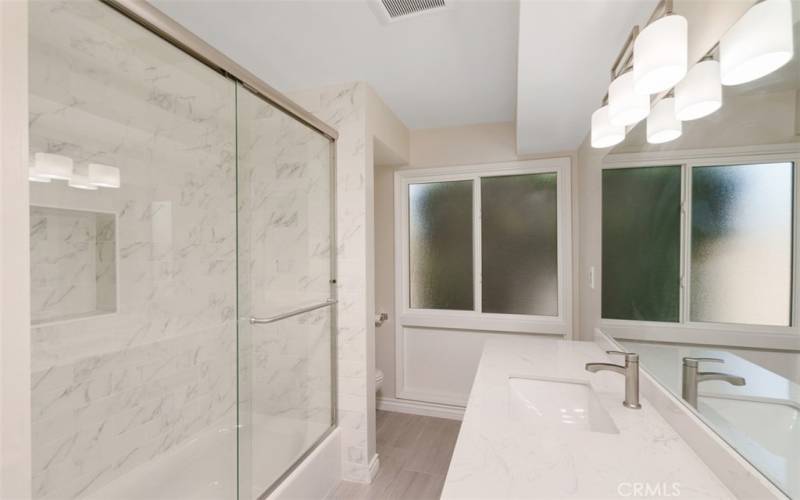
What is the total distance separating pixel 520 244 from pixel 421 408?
5.31 feet

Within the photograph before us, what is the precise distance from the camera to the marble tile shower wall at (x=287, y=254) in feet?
6.05

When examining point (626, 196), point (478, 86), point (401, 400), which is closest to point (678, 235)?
point (626, 196)

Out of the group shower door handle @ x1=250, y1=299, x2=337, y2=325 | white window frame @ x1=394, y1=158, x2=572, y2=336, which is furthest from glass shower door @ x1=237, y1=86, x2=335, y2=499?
white window frame @ x1=394, y1=158, x2=572, y2=336

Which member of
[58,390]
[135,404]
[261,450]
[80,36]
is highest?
[80,36]

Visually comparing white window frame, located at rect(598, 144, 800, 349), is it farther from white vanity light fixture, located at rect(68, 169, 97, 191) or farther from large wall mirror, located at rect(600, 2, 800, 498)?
white vanity light fixture, located at rect(68, 169, 97, 191)

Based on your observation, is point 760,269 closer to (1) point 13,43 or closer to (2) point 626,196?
(2) point 626,196

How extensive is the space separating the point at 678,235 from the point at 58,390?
2299 millimetres

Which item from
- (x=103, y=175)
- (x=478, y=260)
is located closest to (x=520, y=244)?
(x=478, y=260)

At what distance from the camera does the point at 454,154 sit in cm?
298

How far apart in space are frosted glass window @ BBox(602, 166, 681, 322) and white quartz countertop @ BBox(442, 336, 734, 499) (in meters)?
0.41

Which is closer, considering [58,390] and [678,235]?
[678,235]

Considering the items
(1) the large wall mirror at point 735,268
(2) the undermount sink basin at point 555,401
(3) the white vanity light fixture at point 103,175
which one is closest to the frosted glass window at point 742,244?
(1) the large wall mirror at point 735,268

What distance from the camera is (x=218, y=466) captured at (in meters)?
1.80

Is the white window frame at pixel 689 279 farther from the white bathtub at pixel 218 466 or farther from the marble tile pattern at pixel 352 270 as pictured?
the white bathtub at pixel 218 466
